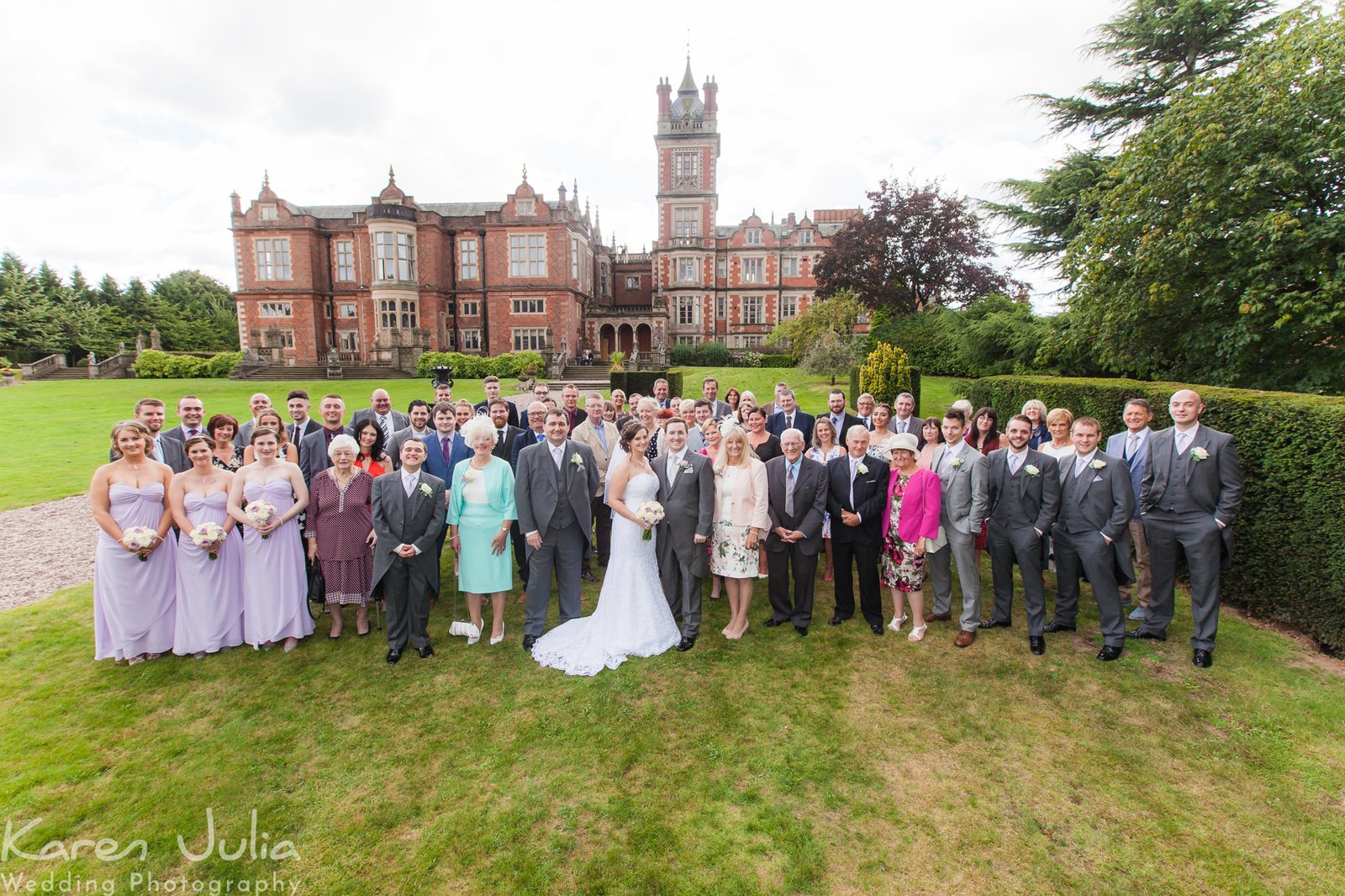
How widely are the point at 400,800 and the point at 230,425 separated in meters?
4.59

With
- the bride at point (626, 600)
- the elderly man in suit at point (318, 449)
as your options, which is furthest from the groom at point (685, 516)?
the elderly man in suit at point (318, 449)

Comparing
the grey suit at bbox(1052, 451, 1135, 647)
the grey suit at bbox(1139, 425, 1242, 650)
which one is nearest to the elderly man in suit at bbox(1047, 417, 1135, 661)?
the grey suit at bbox(1052, 451, 1135, 647)

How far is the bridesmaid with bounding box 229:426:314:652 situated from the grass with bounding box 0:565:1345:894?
0.93ft

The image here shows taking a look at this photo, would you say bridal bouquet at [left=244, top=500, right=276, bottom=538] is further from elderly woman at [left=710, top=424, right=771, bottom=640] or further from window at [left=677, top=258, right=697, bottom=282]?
window at [left=677, top=258, right=697, bottom=282]

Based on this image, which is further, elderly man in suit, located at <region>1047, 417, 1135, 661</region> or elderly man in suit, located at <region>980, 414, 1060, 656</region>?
elderly man in suit, located at <region>980, 414, 1060, 656</region>

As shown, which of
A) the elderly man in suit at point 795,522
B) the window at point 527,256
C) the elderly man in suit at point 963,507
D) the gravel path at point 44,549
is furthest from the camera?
the window at point 527,256

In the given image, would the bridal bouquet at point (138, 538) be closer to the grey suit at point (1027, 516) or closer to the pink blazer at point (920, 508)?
the pink blazer at point (920, 508)

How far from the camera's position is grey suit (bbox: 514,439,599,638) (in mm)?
5723

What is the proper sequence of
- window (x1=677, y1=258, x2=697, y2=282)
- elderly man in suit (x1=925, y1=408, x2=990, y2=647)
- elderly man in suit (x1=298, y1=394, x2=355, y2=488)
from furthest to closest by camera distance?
window (x1=677, y1=258, x2=697, y2=282) < elderly man in suit (x1=298, y1=394, x2=355, y2=488) < elderly man in suit (x1=925, y1=408, x2=990, y2=647)

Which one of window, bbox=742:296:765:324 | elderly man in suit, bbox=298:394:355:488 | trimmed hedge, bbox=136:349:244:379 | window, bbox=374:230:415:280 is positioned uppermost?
window, bbox=374:230:415:280

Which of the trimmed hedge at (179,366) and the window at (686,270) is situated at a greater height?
the window at (686,270)

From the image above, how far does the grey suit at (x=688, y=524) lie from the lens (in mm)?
5680

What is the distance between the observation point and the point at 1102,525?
5.50m

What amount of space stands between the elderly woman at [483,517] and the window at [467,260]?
36862mm
